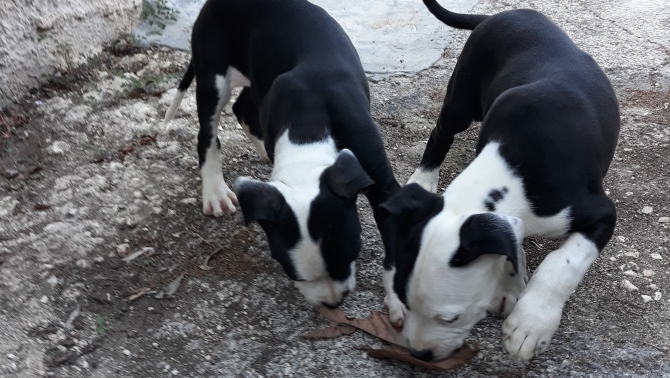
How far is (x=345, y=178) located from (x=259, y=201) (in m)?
0.42

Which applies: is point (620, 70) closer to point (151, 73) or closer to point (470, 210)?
point (470, 210)

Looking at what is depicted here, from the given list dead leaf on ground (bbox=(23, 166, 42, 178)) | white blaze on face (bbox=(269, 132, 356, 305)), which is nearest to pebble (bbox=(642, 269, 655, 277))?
white blaze on face (bbox=(269, 132, 356, 305))

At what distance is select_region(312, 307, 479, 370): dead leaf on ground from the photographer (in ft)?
10.2

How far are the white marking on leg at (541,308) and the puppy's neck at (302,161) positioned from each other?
1.12 m

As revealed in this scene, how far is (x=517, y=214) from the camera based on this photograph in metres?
3.06

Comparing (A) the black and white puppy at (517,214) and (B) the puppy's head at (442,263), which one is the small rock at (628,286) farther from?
(B) the puppy's head at (442,263)

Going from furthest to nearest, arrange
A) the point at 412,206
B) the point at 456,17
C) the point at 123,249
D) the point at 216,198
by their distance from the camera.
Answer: the point at 456,17, the point at 216,198, the point at 123,249, the point at 412,206

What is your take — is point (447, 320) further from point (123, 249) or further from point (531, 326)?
point (123, 249)

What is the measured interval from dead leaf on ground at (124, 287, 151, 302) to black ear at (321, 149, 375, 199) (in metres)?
1.41

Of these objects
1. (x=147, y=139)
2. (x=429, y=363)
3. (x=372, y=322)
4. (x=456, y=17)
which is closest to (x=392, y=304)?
(x=372, y=322)

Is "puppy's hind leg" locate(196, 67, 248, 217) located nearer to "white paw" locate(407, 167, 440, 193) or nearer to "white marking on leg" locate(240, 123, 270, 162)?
"white marking on leg" locate(240, 123, 270, 162)

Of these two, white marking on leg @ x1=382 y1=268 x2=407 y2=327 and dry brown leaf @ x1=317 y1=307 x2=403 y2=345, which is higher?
white marking on leg @ x1=382 y1=268 x2=407 y2=327

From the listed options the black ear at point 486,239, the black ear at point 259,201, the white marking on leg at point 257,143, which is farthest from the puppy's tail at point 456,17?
the black ear at point 486,239

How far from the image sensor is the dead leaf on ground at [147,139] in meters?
5.12
